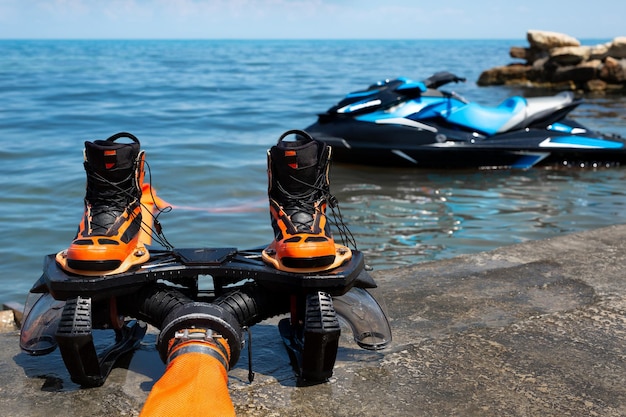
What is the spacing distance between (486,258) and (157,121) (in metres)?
11.2

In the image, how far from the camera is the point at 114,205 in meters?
2.75

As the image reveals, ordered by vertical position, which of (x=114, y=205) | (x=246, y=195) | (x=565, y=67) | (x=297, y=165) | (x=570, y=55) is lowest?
(x=246, y=195)

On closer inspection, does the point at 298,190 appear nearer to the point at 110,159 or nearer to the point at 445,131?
the point at 110,159

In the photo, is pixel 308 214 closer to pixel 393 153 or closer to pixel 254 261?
pixel 254 261

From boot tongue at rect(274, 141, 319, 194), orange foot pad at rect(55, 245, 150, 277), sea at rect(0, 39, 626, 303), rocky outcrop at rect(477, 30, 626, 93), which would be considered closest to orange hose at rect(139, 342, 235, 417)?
orange foot pad at rect(55, 245, 150, 277)

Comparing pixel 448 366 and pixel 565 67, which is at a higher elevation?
pixel 448 366

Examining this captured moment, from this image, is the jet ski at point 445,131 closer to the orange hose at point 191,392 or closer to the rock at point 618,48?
the orange hose at point 191,392

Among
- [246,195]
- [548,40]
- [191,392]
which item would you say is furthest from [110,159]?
[548,40]

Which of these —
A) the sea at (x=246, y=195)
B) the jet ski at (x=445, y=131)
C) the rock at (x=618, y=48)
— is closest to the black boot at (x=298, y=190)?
the sea at (x=246, y=195)

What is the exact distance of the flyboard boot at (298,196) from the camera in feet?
8.75

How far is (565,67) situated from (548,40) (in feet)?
8.72

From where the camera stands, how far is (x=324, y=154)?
2.83m

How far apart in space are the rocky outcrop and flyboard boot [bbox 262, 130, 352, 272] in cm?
2067

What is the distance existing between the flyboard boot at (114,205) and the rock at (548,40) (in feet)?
81.4
